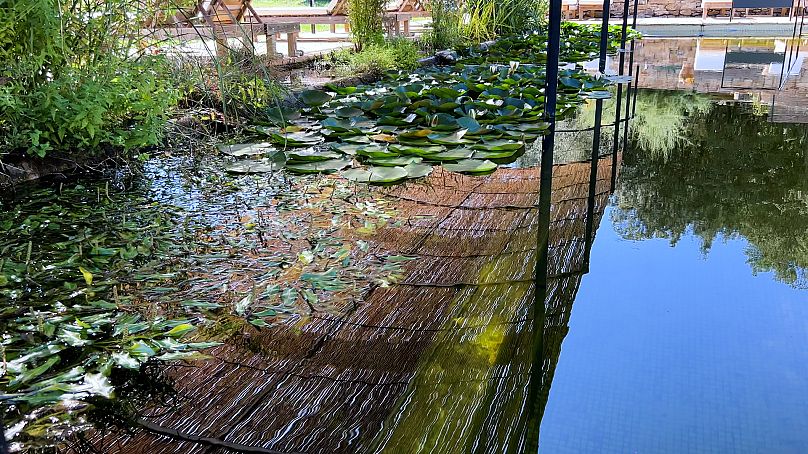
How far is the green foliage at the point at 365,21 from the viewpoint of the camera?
5719 millimetres

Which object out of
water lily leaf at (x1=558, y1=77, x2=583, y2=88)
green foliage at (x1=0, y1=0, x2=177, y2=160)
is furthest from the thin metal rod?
green foliage at (x1=0, y1=0, x2=177, y2=160)

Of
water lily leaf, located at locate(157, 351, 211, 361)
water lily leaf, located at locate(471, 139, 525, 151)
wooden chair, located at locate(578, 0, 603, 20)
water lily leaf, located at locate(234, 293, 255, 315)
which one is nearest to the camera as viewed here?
water lily leaf, located at locate(157, 351, 211, 361)

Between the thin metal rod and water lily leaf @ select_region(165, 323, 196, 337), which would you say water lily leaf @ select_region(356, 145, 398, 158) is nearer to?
water lily leaf @ select_region(165, 323, 196, 337)

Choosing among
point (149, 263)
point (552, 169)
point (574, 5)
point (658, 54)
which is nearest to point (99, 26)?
point (149, 263)

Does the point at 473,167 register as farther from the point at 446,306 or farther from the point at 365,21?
the point at 365,21

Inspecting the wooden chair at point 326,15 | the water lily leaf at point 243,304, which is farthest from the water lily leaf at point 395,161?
the wooden chair at point 326,15

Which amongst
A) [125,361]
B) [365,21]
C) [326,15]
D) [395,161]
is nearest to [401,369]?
[125,361]

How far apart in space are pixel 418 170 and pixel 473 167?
24 centimetres

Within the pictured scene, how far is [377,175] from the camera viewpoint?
2.72 meters

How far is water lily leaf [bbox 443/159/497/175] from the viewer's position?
109 inches

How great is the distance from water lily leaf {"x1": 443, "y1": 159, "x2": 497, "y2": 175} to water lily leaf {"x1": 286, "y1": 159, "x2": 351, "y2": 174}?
1.49 feet

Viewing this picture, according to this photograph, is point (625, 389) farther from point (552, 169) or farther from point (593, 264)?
point (552, 169)

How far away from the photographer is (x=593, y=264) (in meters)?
2.03

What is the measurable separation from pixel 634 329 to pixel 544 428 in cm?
49
